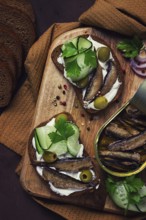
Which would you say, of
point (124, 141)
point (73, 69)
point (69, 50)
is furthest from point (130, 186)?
point (69, 50)

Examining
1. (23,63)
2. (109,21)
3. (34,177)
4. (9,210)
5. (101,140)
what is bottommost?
(9,210)

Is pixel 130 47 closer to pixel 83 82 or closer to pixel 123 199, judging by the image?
pixel 83 82

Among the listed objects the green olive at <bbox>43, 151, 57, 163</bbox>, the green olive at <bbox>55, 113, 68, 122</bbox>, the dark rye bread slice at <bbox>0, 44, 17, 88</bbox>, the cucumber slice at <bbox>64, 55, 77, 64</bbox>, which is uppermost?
the cucumber slice at <bbox>64, 55, 77, 64</bbox>

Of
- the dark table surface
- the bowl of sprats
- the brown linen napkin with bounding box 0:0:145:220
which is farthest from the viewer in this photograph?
the dark table surface

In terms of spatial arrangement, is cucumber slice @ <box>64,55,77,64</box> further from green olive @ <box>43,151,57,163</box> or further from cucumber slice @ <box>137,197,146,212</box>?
cucumber slice @ <box>137,197,146,212</box>

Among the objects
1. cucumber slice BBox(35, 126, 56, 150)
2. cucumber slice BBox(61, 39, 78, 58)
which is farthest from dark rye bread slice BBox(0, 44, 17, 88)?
cucumber slice BBox(35, 126, 56, 150)

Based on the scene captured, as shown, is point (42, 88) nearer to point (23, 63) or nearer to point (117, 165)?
point (23, 63)

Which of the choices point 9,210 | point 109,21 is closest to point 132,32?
point 109,21
